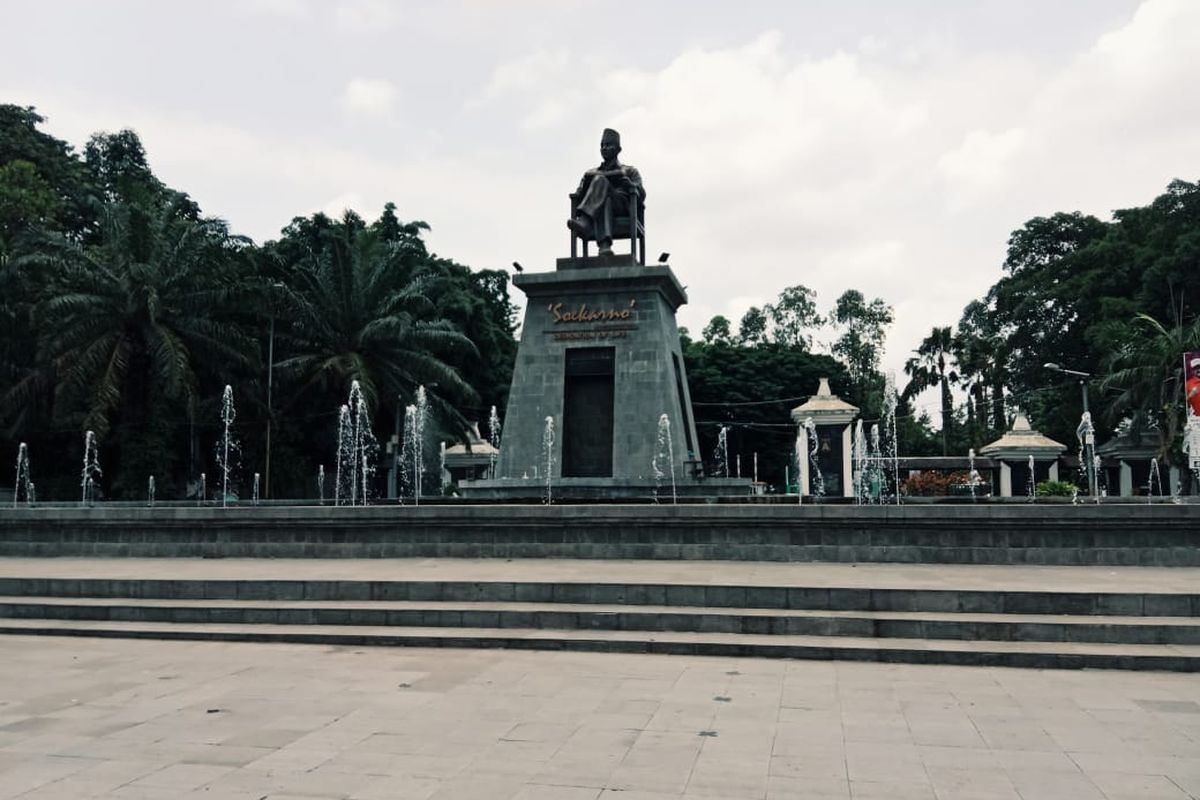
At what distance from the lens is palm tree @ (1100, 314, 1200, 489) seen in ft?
90.3

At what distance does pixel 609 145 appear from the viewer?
59.8 ft

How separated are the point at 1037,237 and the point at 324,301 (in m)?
41.7

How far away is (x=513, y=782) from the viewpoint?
16.2ft

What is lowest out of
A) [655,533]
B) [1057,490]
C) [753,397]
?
[655,533]

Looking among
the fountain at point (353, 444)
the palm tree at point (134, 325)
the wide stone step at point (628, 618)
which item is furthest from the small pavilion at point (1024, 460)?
the wide stone step at point (628, 618)

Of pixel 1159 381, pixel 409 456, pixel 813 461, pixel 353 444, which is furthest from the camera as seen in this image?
pixel 813 461

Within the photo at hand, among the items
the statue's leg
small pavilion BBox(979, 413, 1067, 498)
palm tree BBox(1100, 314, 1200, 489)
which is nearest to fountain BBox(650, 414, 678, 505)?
the statue's leg

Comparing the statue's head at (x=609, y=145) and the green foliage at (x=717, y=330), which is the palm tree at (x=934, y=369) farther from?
the statue's head at (x=609, y=145)

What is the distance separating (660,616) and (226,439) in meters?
22.5

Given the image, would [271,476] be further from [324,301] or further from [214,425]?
[324,301]

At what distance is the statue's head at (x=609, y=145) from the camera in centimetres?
1823

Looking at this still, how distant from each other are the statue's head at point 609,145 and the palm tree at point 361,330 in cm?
1157

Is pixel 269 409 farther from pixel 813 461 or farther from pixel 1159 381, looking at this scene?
pixel 1159 381

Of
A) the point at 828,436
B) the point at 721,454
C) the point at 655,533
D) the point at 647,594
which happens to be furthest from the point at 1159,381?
the point at 647,594
